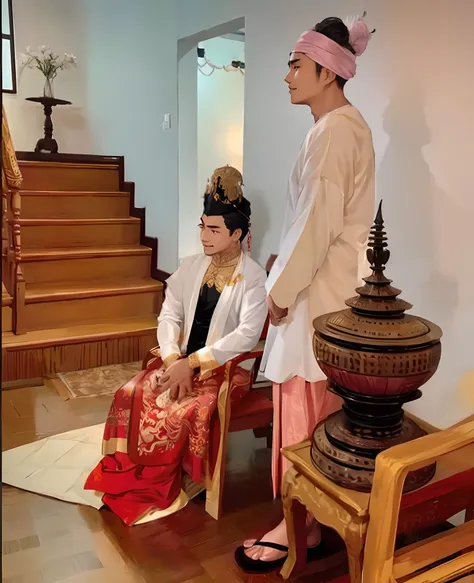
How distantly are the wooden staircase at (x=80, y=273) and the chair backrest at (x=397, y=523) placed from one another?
232 centimetres

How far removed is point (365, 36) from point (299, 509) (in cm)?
128

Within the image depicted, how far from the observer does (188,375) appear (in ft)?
6.42

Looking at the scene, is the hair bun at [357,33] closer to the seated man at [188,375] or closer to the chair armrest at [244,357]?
the seated man at [188,375]

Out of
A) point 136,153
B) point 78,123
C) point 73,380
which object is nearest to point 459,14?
point 73,380

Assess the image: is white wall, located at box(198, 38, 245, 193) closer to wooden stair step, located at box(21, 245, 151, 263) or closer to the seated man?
wooden stair step, located at box(21, 245, 151, 263)

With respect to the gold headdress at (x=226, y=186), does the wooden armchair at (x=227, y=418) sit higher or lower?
lower

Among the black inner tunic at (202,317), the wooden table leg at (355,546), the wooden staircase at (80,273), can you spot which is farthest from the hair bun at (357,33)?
the wooden staircase at (80,273)

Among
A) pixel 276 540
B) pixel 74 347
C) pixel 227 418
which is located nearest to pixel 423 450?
Result: pixel 276 540

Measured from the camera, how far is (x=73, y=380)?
3125mm

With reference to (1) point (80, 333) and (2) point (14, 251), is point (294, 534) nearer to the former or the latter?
(1) point (80, 333)

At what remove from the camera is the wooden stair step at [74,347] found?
3123 millimetres

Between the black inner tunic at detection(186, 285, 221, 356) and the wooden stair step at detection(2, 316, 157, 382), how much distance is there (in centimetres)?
134

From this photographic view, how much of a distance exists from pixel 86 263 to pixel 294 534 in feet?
8.93

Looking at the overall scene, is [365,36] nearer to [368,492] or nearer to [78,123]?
[368,492]
